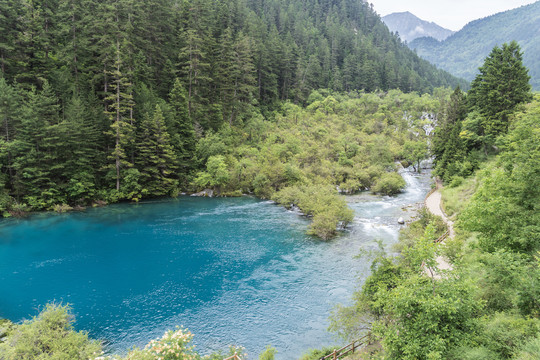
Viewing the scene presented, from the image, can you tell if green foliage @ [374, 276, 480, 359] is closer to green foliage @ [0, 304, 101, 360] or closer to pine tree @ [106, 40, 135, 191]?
green foliage @ [0, 304, 101, 360]

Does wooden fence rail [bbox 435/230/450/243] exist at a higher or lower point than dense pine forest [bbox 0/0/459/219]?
lower

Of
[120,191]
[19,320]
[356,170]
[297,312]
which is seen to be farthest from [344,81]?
[19,320]

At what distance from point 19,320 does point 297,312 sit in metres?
16.5

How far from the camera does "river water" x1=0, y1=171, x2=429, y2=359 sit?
17.2 m

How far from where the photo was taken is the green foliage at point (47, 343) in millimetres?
11334

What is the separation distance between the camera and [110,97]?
4100cm

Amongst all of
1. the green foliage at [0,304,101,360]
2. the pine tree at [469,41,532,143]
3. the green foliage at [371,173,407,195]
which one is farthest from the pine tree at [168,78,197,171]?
the pine tree at [469,41,532,143]

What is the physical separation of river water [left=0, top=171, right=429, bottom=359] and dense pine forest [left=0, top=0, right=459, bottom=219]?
6169mm

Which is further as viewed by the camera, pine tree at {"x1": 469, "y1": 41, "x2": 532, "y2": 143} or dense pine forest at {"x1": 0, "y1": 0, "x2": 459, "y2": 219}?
pine tree at {"x1": 469, "y1": 41, "x2": 532, "y2": 143}

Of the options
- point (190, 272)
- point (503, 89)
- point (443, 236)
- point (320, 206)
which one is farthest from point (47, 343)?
point (503, 89)

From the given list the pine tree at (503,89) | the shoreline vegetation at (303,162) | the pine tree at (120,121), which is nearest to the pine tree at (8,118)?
the shoreline vegetation at (303,162)

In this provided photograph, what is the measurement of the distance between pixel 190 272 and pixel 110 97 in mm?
30536

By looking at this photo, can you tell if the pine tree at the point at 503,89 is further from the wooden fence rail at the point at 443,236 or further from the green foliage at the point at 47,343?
the green foliage at the point at 47,343

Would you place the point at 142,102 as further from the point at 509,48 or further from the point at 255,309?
the point at 509,48
